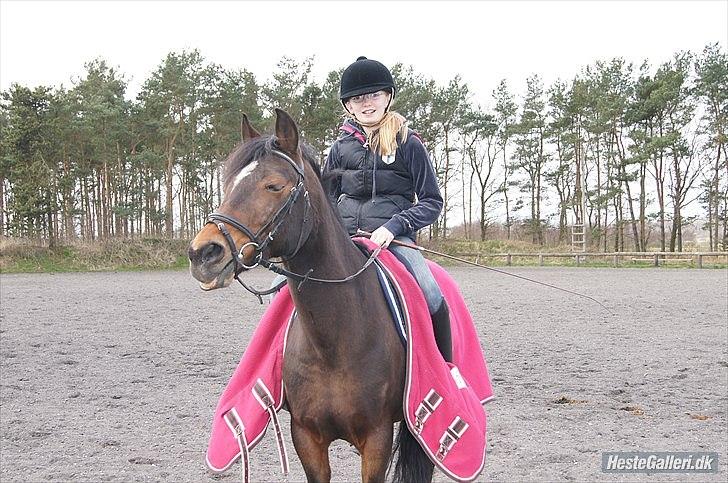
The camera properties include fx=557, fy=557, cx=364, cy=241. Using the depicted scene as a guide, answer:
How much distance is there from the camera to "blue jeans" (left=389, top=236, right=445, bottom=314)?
2982 millimetres

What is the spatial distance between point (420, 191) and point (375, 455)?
139 cm

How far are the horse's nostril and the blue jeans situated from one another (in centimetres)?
130

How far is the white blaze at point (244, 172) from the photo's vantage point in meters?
2.13

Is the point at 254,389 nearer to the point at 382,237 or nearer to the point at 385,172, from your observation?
the point at 382,237

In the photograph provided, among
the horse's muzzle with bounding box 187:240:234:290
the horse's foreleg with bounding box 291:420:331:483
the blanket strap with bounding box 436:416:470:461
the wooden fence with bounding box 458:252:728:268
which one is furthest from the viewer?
the wooden fence with bounding box 458:252:728:268

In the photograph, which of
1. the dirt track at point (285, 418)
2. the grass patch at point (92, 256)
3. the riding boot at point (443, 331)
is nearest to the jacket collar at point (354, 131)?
the riding boot at point (443, 331)

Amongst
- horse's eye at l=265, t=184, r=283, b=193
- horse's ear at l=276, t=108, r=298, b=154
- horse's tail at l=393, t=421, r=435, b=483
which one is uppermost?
horse's ear at l=276, t=108, r=298, b=154

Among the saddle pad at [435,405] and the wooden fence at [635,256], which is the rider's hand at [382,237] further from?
the wooden fence at [635,256]

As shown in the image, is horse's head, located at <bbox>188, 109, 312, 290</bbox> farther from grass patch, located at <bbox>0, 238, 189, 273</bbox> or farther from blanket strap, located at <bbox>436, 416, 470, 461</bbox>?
grass patch, located at <bbox>0, 238, 189, 273</bbox>

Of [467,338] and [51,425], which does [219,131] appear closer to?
[51,425]

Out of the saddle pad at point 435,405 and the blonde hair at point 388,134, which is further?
the blonde hair at point 388,134

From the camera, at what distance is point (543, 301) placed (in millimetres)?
14984

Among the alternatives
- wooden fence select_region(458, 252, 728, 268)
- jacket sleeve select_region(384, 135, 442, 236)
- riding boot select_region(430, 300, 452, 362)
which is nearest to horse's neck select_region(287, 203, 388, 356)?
jacket sleeve select_region(384, 135, 442, 236)

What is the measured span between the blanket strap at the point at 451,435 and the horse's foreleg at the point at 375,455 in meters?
0.33
